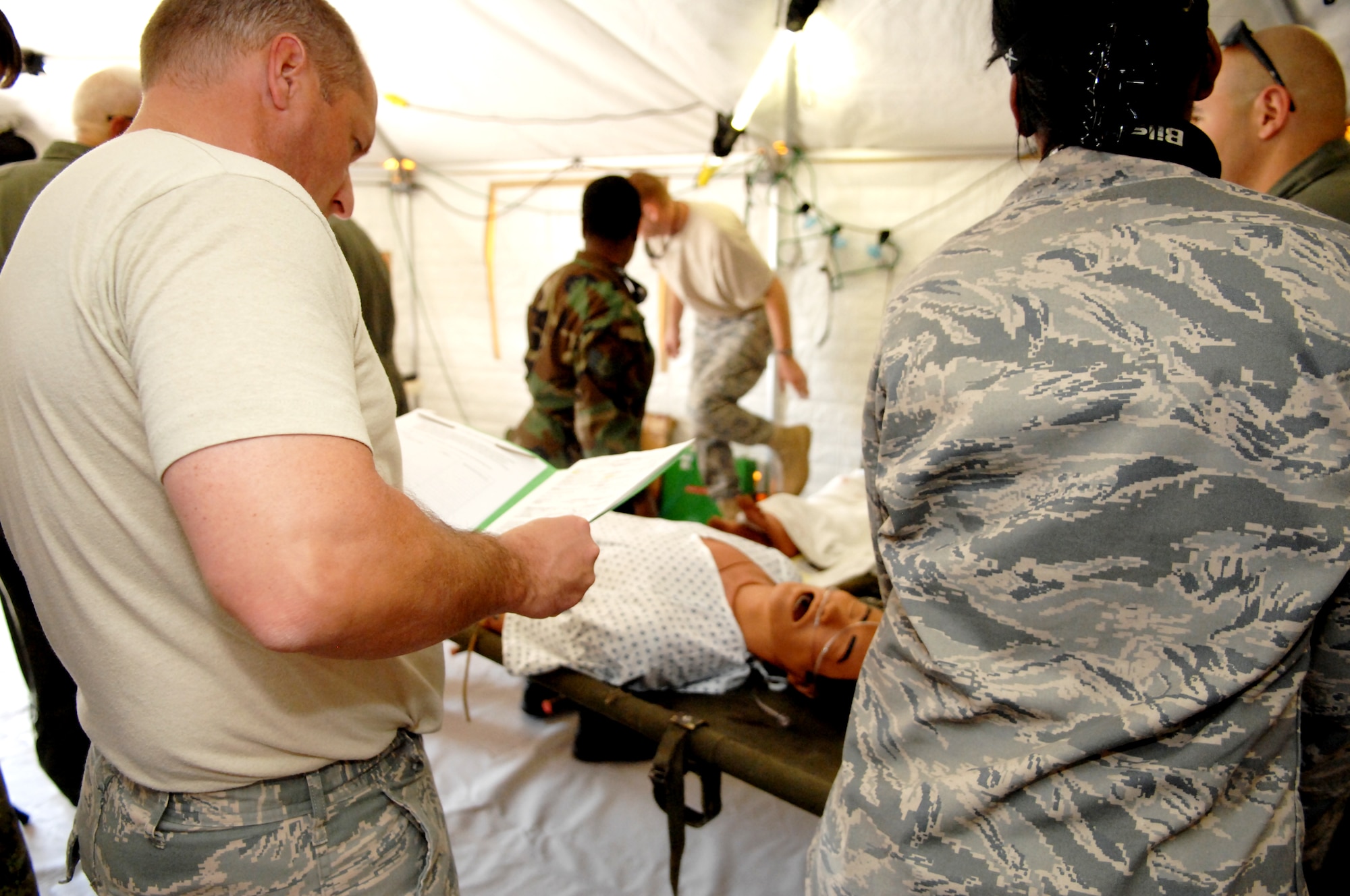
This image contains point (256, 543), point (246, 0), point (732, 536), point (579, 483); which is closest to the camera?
point (256, 543)

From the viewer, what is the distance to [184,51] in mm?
653

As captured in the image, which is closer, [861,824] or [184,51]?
[184,51]

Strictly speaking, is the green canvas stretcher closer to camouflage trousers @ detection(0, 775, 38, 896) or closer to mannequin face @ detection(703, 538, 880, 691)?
mannequin face @ detection(703, 538, 880, 691)

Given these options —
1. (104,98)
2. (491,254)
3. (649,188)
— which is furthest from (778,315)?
(104,98)

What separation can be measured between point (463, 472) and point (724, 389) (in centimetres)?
273

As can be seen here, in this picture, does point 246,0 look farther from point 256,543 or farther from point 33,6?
point 33,6

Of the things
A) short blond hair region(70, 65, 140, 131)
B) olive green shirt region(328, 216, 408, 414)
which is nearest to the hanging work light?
olive green shirt region(328, 216, 408, 414)

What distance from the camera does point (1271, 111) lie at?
5.05ft

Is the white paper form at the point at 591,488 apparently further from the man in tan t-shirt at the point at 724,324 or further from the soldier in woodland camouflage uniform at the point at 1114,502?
the man in tan t-shirt at the point at 724,324

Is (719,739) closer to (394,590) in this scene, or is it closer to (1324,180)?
(394,590)

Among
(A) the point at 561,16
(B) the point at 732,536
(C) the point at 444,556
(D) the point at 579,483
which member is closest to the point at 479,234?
(A) the point at 561,16

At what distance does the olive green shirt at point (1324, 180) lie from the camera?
1442 mm

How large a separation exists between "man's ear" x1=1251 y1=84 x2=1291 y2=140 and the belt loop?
80.1 inches

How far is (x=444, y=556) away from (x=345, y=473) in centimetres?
11
